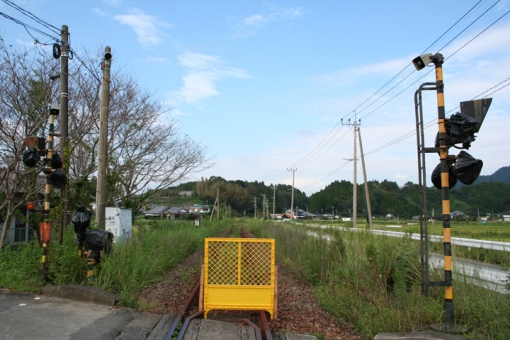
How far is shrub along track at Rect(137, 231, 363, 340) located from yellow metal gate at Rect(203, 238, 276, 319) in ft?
1.66

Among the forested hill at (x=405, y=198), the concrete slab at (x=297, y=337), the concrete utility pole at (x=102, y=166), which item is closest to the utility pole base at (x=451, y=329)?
the concrete slab at (x=297, y=337)

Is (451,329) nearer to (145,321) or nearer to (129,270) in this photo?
(145,321)

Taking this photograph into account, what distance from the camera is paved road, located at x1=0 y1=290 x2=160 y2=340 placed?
5.82 metres

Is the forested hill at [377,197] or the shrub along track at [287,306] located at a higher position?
the forested hill at [377,197]

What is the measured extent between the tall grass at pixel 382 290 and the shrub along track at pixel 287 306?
0.25 m

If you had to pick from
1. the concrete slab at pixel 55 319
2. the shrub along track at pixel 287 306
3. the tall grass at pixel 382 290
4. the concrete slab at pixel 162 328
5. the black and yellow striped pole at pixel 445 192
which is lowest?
the shrub along track at pixel 287 306

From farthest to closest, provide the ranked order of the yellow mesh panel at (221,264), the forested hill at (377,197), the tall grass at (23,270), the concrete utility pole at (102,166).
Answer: the forested hill at (377,197)
the concrete utility pole at (102,166)
the tall grass at (23,270)
the yellow mesh panel at (221,264)

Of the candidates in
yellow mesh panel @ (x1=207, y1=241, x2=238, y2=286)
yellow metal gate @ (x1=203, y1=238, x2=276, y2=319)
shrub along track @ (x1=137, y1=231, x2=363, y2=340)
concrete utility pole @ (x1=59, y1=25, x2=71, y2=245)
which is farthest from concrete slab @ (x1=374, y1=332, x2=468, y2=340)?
concrete utility pole @ (x1=59, y1=25, x2=71, y2=245)

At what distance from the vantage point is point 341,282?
349 inches

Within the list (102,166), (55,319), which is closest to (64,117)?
(102,166)

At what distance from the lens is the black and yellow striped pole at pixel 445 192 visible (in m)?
6.20

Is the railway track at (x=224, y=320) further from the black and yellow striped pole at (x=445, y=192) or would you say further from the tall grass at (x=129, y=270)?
the black and yellow striped pole at (x=445, y=192)

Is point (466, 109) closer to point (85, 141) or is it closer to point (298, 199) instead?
point (85, 141)

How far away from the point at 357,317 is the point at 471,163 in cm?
301
